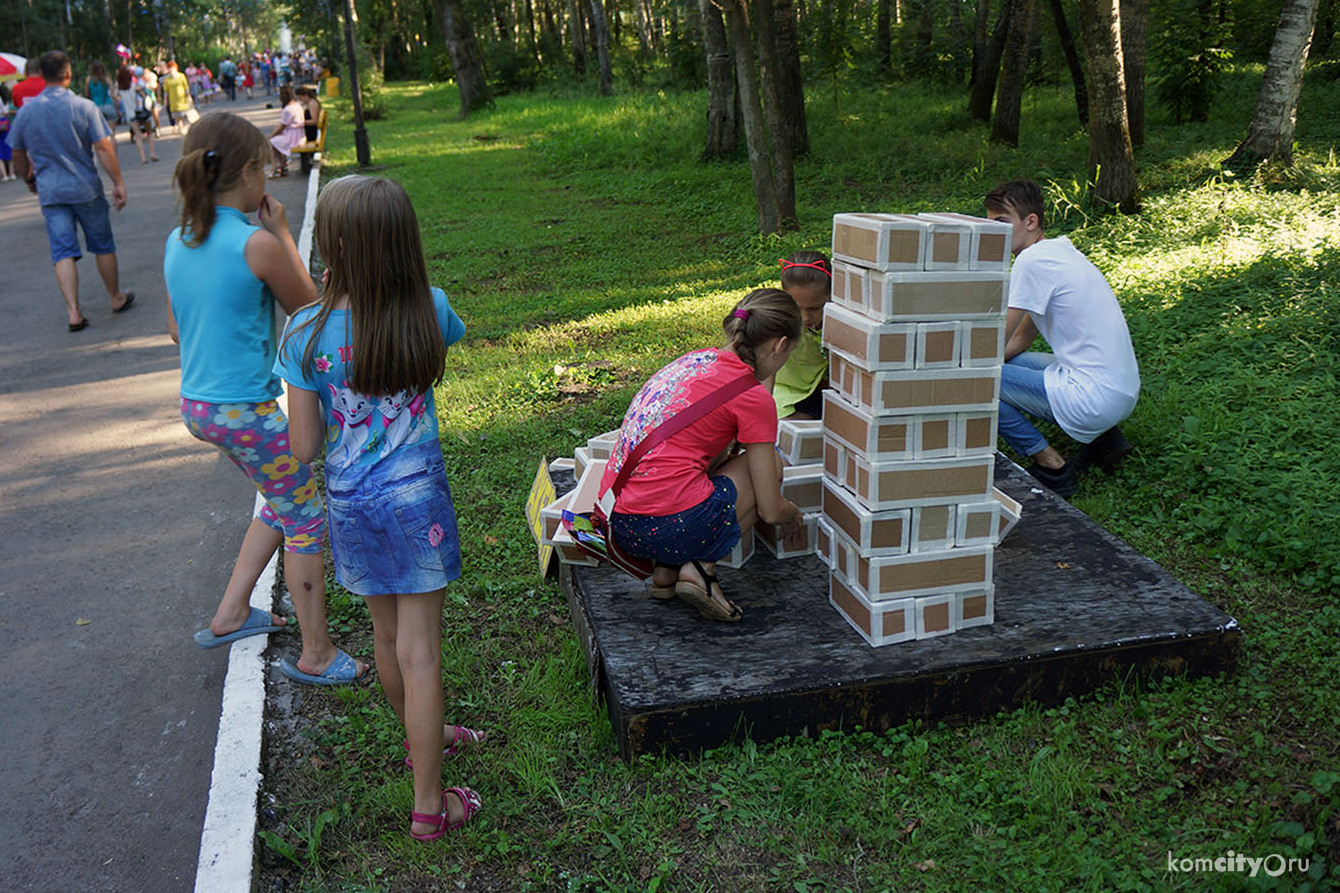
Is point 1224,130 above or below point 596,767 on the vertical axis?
above

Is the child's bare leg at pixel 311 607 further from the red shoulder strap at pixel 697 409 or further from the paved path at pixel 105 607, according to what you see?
the red shoulder strap at pixel 697 409

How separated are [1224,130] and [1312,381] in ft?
31.5

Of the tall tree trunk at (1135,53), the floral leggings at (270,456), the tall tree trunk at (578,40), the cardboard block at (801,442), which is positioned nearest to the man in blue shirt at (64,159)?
the floral leggings at (270,456)

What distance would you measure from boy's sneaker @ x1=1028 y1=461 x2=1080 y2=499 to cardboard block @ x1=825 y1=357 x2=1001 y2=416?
1.89 m

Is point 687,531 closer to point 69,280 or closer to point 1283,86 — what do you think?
point 69,280

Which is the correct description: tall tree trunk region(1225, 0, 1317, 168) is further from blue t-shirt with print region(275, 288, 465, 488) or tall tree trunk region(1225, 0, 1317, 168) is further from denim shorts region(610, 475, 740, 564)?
blue t-shirt with print region(275, 288, 465, 488)

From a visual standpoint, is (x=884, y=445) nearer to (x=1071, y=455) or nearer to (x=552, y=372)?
(x=1071, y=455)

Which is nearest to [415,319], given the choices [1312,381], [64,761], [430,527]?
[430,527]

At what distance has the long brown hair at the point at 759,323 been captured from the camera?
12.5 ft

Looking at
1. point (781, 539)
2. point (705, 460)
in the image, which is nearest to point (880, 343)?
point (705, 460)

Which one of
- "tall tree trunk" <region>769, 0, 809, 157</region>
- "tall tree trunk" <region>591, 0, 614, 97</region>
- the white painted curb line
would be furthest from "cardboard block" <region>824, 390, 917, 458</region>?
"tall tree trunk" <region>591, 0, 614, 97</region>

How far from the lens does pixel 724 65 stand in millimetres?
15188

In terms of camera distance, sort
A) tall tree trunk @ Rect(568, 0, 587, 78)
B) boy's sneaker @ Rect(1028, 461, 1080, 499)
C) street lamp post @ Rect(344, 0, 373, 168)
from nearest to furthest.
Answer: boy's sneaker @ Rect(1028, 461, 1080, 499)
street lamp post @ Rect(344, 0, 373, 168)
tall tree trunk @ Rect(568, 0, 587, 78)

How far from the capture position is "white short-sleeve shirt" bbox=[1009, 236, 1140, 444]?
514 centimetres
